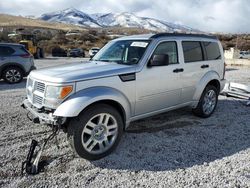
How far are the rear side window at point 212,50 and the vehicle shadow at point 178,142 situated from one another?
55.6 inches

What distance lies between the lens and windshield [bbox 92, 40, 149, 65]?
4520 mm

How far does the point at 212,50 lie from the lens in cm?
596

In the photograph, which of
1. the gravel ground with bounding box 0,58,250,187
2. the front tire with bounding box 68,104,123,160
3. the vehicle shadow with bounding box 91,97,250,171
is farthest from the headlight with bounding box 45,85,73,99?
the vehicle shadow with bounding box 91,97,250,171

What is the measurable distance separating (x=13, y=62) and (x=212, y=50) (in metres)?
8.00

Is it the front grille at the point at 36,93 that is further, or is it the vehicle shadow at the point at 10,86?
the vehicle shadow at the point at 10,86

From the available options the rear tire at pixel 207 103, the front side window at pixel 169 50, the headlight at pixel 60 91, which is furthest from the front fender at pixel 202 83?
the headlight at pixel 60 91

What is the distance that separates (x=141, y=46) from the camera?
4609 mm

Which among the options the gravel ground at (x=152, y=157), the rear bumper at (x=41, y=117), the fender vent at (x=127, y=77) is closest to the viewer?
the gravel ground at (x=152, y=157)

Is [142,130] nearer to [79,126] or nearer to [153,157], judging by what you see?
[153,157]

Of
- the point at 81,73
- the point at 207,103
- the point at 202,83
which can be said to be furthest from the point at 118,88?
the point at 207,103

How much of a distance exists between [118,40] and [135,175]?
2.97 m

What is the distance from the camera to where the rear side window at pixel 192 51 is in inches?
204

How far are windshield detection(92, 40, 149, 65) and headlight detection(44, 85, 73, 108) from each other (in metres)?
1.31

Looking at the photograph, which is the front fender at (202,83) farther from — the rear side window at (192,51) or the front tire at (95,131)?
the front tire at (95,131)
